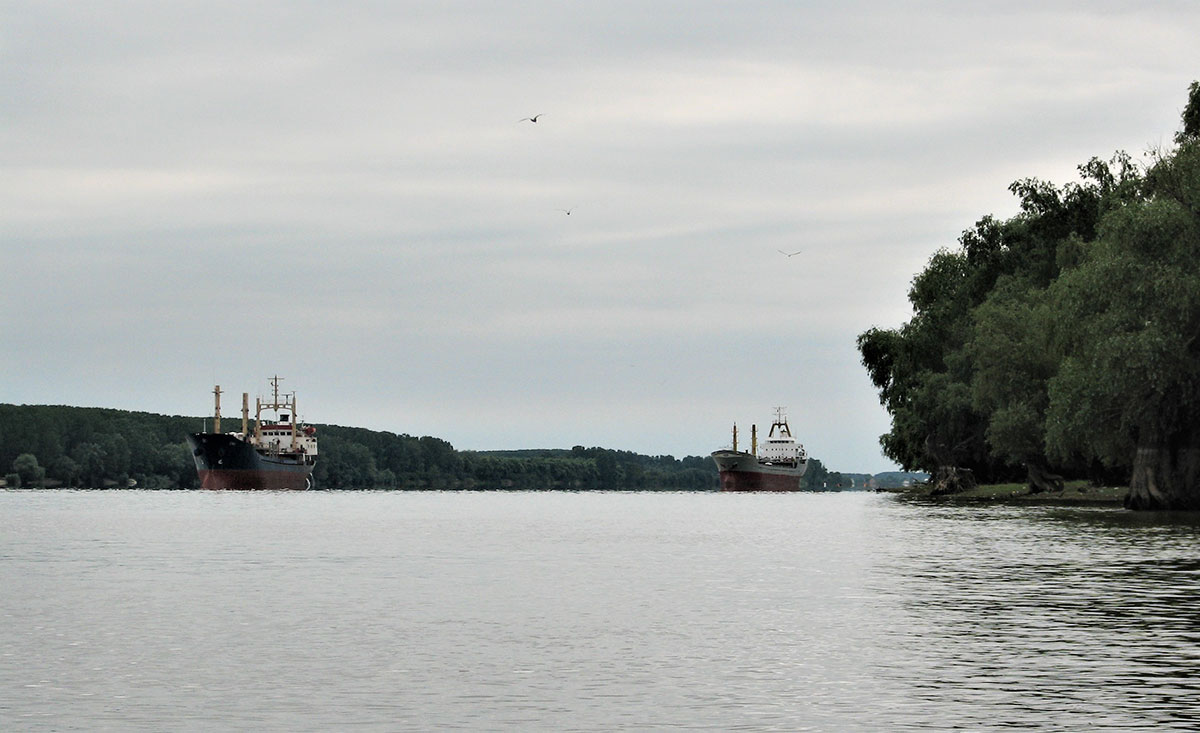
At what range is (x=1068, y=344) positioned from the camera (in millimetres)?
81062

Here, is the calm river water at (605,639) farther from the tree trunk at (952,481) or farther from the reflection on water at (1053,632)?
the tree trunk at (952,481)

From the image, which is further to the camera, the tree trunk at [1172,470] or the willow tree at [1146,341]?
the tree trunk at [1172,470]

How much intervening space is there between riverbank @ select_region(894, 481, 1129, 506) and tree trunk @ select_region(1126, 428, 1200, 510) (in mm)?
16827

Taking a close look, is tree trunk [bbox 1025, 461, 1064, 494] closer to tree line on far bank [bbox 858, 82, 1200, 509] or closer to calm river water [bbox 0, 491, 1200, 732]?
tree line on far bank [bbox 858, 82, 1200, 509]

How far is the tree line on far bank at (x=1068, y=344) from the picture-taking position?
234 feet

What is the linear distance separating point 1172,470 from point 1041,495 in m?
43.2

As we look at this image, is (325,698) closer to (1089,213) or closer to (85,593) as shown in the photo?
(85,593)

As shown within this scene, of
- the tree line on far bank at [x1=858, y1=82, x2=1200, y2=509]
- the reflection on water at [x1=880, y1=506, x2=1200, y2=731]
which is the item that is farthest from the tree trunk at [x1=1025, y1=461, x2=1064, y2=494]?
the reflection on water at [x1=880, y1=506, x2=1200, y2=731]

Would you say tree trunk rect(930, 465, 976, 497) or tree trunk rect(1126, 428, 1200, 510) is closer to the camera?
tree trunk rect(1126, 428, 1200, 510)

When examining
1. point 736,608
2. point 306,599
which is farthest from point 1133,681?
point 306,599

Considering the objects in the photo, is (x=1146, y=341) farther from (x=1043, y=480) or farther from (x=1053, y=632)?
(x=1043, y=480)

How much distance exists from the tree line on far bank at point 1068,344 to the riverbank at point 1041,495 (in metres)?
1.18

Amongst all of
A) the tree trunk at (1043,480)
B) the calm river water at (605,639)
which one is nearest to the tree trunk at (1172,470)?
the calm river water at (605,639)

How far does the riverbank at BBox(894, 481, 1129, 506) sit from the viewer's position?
106113mm
